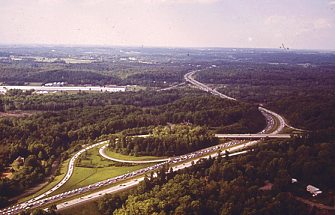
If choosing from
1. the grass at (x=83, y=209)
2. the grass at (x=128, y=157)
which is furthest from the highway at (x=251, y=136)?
the grass at (x=83, y=209)

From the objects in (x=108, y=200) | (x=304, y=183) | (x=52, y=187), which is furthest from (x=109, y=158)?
(x=304, y=183)

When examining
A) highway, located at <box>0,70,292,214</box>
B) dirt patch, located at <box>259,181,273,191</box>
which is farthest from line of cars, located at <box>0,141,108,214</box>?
dirt patch, located at <box>259,181,273,191</box>

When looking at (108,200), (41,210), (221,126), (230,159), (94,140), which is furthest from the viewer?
(221,126)

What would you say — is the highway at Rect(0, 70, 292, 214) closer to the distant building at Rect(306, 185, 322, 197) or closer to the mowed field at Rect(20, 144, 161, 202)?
the mowed field at Rect(20, 144, 161, 202)

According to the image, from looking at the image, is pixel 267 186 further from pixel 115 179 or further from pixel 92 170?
pixel 92 170

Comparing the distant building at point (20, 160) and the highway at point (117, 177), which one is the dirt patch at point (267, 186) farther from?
the distant building at point (20, 160)

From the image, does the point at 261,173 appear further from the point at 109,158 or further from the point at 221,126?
the point at 221,126

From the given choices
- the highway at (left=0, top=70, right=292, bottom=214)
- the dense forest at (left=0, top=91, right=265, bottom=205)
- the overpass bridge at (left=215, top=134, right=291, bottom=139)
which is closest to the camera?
the highway at (left=0, top=70, right=292, bottom=214)
